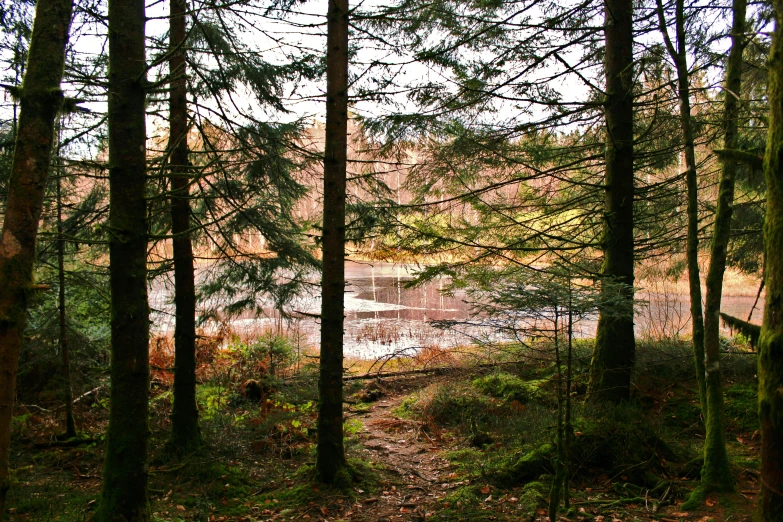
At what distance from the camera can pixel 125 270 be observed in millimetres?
3635

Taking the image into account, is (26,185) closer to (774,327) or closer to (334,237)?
(334,237)

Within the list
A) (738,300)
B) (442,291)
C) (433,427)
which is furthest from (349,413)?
(738,300)

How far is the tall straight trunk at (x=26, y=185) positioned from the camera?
2541 millimetres

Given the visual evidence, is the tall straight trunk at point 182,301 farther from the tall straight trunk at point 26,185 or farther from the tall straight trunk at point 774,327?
the tall straight trunk at point 774,327

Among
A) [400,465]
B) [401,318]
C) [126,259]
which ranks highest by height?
[126,259]

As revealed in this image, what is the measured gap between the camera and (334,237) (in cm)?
559

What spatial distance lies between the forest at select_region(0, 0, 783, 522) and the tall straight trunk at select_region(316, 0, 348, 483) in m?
0.03

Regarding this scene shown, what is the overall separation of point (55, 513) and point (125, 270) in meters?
2.75

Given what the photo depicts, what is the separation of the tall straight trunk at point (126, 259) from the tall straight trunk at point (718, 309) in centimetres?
481

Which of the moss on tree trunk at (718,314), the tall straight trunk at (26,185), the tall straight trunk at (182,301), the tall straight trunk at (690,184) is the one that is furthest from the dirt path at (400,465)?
the tall straight trunk at (26,185)

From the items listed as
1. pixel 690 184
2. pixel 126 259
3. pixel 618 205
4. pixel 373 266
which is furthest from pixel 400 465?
pixel 690 184

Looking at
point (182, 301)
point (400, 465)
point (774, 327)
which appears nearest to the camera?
point (774, 327)

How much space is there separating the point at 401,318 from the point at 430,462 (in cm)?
1203

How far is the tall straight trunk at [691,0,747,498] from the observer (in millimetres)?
4121
